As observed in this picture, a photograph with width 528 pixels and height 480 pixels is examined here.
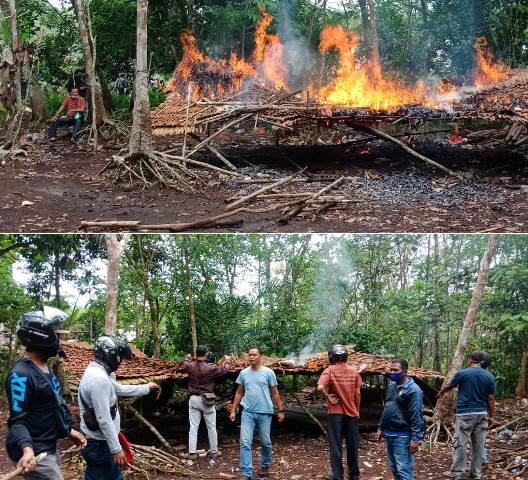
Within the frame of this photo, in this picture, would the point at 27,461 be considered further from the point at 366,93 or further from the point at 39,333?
the point at 366,93

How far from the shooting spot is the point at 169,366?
772 centimetres

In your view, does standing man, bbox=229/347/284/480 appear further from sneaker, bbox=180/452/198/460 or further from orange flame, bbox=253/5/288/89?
orange flame, bbox=253/5/288/89

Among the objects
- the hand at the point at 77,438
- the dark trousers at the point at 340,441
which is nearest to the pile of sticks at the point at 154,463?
the dark trousers at the point at 340,441

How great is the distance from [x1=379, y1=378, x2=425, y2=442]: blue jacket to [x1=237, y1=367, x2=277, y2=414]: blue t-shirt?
1210 mm

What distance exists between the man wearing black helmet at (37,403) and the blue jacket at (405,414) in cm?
269

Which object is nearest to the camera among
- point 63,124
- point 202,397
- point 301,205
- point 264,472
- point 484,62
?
point 264,472

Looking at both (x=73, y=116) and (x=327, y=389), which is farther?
(x=73, y=116)

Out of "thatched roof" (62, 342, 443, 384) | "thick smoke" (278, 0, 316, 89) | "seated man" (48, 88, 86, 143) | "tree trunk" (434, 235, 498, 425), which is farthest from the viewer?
"thick smoke" (278, 0, 316, 89)

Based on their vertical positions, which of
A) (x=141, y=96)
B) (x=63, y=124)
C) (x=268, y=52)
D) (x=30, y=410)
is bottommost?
(x=30, y=410)

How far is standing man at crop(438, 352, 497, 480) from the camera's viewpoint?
5.88 metres

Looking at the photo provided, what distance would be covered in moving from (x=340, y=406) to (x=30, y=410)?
290cm

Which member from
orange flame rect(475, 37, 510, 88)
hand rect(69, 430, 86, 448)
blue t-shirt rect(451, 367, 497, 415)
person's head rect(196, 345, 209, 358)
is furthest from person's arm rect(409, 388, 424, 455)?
orange flame rect(475, 37, 510, 88)

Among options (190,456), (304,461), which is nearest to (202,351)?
(190,456)

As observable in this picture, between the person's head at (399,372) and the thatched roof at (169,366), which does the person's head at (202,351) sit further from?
the person's head at (399,372)
